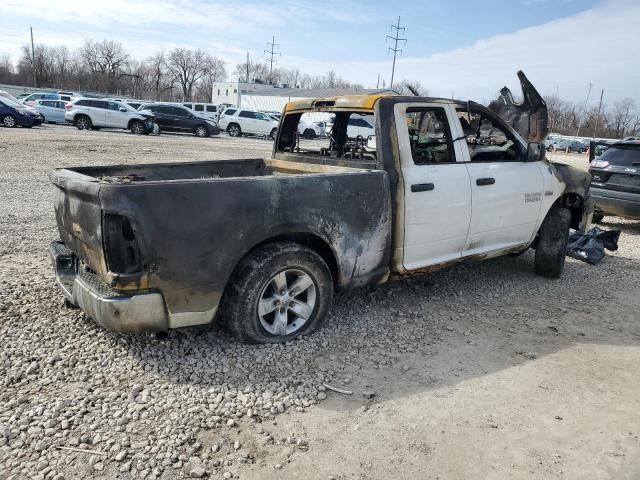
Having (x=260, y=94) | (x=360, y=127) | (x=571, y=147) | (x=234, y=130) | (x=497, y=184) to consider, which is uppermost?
(x=260, y=94)

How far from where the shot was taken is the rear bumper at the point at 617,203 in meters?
8.25

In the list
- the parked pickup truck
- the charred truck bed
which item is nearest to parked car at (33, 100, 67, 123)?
the parked pickup truck

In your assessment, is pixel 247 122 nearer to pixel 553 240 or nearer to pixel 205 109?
pixel 205 109

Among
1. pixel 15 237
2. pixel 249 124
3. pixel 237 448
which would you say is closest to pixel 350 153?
pixel 237 448

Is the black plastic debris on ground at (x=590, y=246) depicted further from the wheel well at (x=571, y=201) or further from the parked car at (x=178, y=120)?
the parked car at (x=178, y=120)

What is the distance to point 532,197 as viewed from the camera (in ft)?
17.1

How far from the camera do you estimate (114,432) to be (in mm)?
2748

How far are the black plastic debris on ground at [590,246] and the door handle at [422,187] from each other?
3.51 m

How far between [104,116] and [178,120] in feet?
13.4

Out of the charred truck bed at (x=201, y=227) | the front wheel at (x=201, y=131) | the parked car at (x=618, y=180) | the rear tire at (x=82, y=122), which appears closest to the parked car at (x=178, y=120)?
the front wheel at (x=201, y=131)

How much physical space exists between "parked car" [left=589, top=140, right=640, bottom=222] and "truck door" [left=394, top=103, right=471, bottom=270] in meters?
5.22

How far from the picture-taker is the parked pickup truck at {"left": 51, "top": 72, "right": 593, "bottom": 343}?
122 inches

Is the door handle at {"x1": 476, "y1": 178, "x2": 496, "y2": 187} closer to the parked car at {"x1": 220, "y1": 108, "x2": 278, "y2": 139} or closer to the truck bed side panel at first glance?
the truck bed side panel

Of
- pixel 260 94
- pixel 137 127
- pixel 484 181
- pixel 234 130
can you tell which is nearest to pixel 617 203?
pixel 484 181
